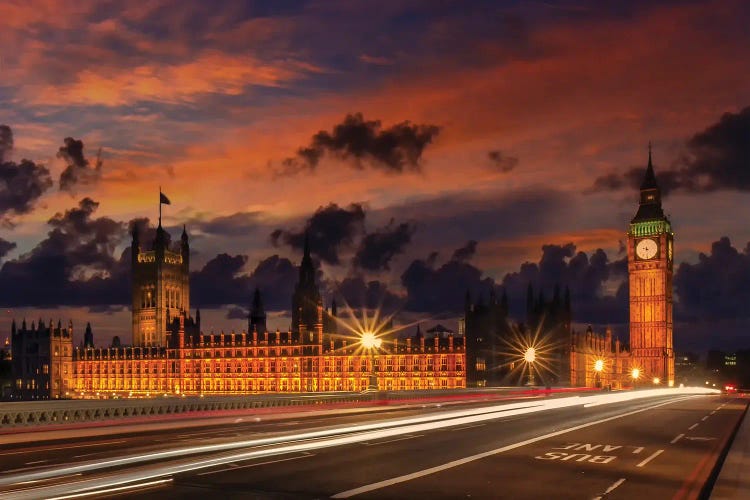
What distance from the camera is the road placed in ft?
62.9

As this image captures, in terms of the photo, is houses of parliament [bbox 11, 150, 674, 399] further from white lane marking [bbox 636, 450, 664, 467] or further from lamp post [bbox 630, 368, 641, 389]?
white lane marking [bbox 636, 450, 664, 467]

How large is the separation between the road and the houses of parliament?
309 ft

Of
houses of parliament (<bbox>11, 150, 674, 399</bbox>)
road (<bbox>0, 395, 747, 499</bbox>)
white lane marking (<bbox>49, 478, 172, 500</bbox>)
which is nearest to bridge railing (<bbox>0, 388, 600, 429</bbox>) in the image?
road (<bbox>0, 395, 747, 499</bbox>)

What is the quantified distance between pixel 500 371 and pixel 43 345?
11419cm

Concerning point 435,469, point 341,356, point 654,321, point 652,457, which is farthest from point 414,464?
point 654,321

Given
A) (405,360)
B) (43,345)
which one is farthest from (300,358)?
(43,345)

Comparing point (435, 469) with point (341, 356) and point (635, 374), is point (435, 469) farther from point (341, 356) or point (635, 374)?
point (635, 374)

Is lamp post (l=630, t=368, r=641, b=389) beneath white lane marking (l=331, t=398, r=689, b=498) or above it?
beneath

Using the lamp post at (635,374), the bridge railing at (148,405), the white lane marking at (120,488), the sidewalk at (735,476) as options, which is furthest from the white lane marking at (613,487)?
the lamp post at (635,374)

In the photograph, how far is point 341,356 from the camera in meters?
158

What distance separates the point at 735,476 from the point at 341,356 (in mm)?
139237

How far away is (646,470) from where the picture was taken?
23.9 m

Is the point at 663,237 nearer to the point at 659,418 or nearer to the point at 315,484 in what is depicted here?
the point at 659,418

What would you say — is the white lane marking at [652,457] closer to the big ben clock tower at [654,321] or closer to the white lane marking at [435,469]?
the white lane marking at [435,469]
